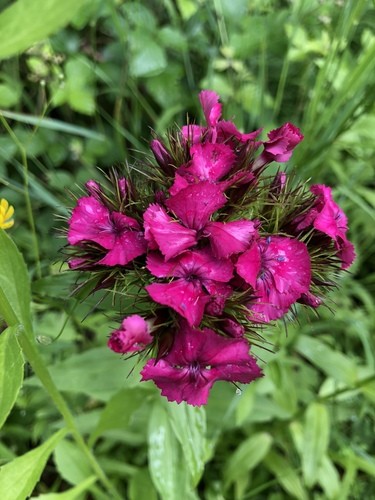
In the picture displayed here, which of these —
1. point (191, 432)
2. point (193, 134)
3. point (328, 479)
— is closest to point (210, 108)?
point (193, 134)

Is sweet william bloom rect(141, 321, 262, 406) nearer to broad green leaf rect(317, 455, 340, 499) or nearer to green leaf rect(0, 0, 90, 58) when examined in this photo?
green leaf rect(0, 0, 90, 58)

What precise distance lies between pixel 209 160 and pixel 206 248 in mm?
149

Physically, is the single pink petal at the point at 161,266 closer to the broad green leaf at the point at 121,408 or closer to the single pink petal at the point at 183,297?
the single pink petal at the point at 183,297

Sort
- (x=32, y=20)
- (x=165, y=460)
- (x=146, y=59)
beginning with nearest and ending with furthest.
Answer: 1. (x=32, y=20)
2. (x=165, y=460)
3. (x=146, y=59)

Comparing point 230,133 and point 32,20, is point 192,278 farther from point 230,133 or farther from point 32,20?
point 32,20

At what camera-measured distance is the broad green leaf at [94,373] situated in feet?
4.38

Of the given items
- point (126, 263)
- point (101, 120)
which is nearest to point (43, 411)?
point (126, 263)

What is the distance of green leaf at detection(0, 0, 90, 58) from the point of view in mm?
460

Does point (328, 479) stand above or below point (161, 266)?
below

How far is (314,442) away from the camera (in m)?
1.57

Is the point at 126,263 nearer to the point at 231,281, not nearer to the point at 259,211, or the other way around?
the point at 231,281

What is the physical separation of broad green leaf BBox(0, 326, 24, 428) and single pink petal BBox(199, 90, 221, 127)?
1.63 feet

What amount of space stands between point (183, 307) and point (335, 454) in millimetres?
1132

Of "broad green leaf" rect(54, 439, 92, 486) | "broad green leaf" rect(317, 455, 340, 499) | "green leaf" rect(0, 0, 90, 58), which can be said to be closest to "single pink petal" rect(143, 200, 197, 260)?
"green leaf" rect(0, 0, 90, 58)
